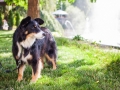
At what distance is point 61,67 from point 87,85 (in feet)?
4.97

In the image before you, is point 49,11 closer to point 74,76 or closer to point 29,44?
point 74,76

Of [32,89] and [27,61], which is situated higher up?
[27,61]

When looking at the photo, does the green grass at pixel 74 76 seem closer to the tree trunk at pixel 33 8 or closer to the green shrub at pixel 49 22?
the tree trunk at pixel 33 8

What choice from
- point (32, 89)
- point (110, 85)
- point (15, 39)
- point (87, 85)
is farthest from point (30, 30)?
point (110, 85)

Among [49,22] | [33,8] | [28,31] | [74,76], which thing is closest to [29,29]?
[28,31]

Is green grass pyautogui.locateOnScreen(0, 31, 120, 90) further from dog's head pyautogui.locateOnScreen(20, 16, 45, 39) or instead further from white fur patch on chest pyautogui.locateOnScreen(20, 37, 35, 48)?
dog's head pyautogui.locateOnScreen(20, 16, 45, 39)

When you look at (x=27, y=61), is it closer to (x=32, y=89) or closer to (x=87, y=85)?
(x=32, y=89)

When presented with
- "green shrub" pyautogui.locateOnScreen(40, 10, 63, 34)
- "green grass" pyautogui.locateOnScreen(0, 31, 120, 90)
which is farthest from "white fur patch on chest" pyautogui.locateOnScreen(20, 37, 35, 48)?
"green shrub" pyautogui.locateOnScreen(40, 10, 63, 34)

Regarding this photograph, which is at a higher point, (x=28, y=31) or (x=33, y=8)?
(x=33, y=8)

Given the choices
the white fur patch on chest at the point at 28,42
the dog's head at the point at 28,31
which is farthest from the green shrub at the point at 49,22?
the dog's head at the point at 28,31

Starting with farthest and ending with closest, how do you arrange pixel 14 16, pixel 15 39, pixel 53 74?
pixel 14 16, pixel 53 74, pixel 15 39

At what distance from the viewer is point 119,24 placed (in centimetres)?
A: 2848

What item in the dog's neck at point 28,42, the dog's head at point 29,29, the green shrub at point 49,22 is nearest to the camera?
the dog's head at point 29,29

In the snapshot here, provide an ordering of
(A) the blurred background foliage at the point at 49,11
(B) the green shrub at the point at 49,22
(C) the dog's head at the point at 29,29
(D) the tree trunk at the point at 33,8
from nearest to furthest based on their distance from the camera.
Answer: (C) the dog's head at the point at 29,29 → (D) the tree trunk at the point at 33,8 → (A) the blurred background foliage at the point at 49,11 → (B) the green shrub at the point at 49,22
